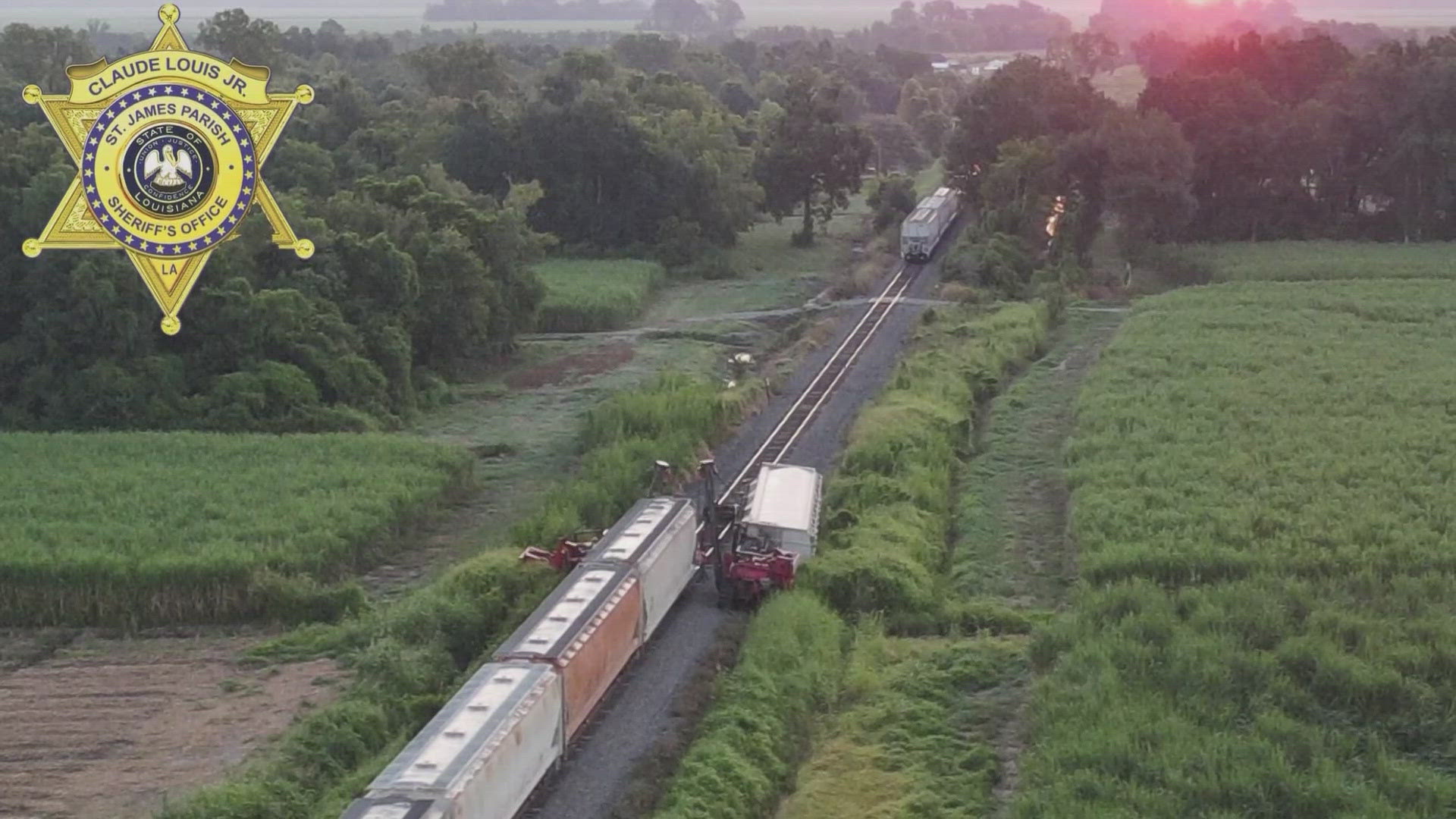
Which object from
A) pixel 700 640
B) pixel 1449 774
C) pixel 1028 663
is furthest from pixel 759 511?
Result: pixel 1449 774

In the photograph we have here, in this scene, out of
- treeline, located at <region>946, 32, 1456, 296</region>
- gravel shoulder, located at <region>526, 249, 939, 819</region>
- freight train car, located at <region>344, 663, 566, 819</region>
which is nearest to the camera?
freight train car, located at <region>344, 663, 566, 819</region>

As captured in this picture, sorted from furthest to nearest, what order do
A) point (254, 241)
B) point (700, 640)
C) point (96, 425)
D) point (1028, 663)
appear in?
point (254, 241), point (96, 425), point (700, 640), point (1028, 663)

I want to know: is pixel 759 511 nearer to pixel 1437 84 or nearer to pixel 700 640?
pixel 700 640

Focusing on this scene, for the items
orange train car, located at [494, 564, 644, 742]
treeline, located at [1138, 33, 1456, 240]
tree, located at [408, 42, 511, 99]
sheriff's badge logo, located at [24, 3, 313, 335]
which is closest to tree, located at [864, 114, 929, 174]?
tree, located at [408, 42, 511, 99]

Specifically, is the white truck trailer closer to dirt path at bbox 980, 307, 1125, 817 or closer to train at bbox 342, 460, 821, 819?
train at bbox 342, 460, 821, 819

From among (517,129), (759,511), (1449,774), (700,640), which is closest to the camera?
(1449,774)

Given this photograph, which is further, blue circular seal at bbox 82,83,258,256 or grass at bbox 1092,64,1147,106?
grass at bbox 1092,64,1147,106
